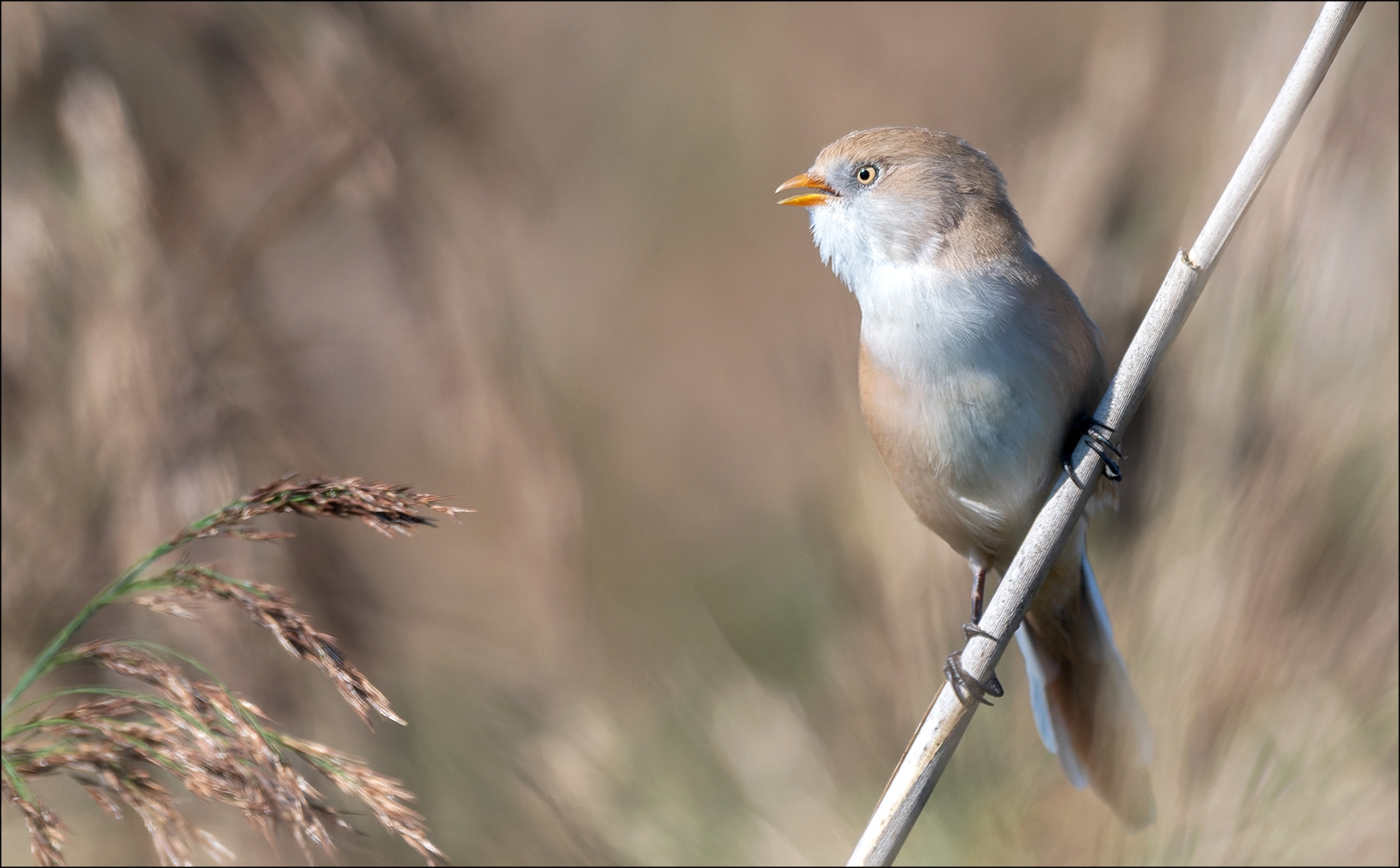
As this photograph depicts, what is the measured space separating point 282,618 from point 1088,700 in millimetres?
1159

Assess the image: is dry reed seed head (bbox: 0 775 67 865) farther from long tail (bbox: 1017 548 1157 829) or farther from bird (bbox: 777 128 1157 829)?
long tail (bbox: 1017 548 1157 829)

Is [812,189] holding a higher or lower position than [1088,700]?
higher

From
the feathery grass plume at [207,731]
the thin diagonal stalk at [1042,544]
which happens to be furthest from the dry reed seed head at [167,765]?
the thin diagonal stalk at [1042,544]

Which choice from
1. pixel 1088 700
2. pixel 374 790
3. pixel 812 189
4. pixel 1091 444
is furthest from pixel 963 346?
pixel 374 790

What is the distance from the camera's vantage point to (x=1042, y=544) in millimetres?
1151

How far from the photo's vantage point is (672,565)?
340 centimetres

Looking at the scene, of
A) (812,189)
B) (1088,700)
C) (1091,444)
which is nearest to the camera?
(1091,444)

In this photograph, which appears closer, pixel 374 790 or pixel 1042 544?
pixel 374 790

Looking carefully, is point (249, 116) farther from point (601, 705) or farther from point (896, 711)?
point (896, 711)

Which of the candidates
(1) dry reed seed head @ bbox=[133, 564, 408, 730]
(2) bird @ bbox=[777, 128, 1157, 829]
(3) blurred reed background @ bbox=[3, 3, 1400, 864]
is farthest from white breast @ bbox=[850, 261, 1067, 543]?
(1) dry reed seed head @ bbox=[133, 564, 408, 730]

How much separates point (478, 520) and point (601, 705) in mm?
1168

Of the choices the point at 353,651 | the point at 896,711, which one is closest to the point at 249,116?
the point at 353,651

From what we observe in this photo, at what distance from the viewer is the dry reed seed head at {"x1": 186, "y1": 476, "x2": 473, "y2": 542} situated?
0.98 meters

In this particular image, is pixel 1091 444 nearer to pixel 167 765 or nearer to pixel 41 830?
pixel 167 765
